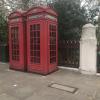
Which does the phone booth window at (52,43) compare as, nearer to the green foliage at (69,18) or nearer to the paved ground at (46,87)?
the paved ground at (46,87)

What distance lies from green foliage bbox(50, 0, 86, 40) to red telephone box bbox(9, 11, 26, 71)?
288 cm

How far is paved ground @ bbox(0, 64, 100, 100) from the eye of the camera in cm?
457

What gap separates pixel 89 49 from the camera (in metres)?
7.04

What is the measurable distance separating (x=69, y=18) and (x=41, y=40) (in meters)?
3.34

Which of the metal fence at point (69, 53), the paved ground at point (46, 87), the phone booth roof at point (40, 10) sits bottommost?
the paved ground at point (46, 87)

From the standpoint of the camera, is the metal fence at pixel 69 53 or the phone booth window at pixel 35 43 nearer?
the phone booth window at pixel 35 43

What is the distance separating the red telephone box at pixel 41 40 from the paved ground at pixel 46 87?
57 centimetres

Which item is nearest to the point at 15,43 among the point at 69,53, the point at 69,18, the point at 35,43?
Answer: the point at 35,43

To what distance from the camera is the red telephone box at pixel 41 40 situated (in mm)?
6766

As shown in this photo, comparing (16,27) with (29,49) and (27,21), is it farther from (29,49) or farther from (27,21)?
(29,49)

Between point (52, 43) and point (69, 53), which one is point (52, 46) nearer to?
point (52, 43)

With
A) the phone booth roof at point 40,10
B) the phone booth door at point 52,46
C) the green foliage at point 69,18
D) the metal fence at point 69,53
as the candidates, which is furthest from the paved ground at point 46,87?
the green foliage at point 69,18

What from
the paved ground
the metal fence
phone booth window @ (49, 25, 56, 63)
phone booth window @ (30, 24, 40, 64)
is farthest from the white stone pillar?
phone booth window @ (30, 24, 40, 64)

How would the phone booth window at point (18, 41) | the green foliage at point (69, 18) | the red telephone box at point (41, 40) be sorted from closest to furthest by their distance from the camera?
the red telephone box at point (41, 40)
the phone booth window at point (18, 41)
the green foliage at point (69, 18)
